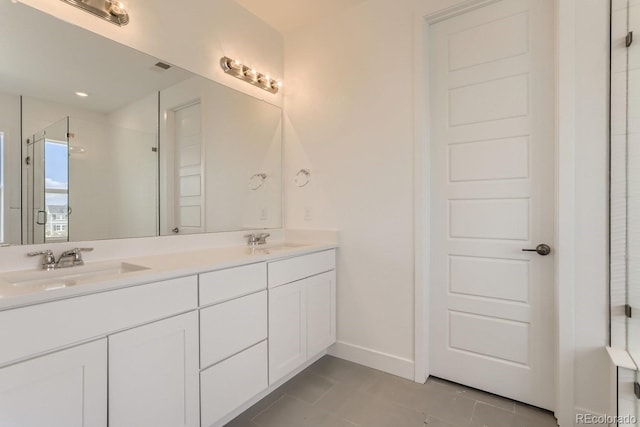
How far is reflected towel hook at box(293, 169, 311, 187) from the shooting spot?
2.56 m

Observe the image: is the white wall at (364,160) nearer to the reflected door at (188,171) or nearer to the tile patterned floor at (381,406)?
the tile patterned floor at (381,406)

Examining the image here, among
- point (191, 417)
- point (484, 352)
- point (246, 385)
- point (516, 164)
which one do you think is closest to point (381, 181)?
point (516, 164)

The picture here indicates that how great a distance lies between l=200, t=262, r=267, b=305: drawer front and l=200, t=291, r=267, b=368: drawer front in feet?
0.12

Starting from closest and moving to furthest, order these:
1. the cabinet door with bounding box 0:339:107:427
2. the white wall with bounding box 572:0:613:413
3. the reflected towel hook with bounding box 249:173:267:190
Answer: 1. the cabinet door with bounding box 0:339:107:427
2. the white wall with bounding box 572:0:613:413
3. the reflected towel hook with bounding box 249:173:267:190

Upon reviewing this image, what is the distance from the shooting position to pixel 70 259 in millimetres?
1434

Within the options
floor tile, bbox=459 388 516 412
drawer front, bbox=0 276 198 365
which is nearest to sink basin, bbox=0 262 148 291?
drawer front, bbox=0 276 198 365

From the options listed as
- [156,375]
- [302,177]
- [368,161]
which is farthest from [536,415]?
[302,177]

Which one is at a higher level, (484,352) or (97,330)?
(97,330)

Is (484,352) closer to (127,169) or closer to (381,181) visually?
(381,181)

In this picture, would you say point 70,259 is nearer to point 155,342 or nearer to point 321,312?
point 155,342

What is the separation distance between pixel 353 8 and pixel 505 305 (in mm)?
2353

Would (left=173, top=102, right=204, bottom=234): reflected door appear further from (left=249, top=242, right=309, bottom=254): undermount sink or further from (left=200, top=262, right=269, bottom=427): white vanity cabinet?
(left=200, top=262, right=269, bottom=427): white vanity cabinet

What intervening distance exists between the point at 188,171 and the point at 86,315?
114cm

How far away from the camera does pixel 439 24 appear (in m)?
2.04
